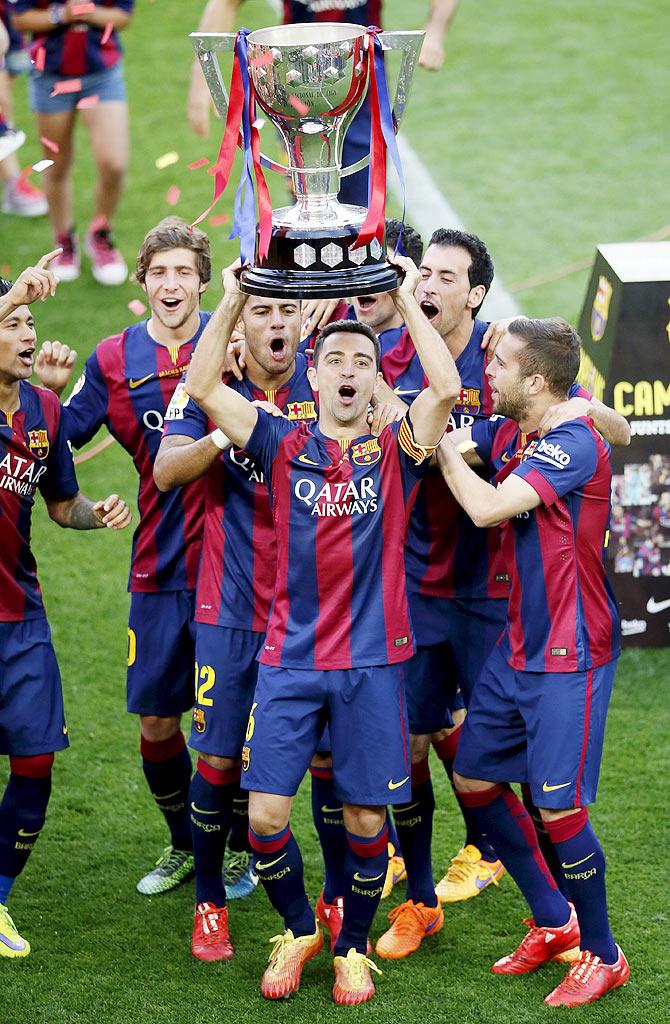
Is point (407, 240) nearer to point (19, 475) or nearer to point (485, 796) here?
point (19, 475)

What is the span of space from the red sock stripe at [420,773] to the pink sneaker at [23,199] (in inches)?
264

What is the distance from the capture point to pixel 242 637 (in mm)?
4820

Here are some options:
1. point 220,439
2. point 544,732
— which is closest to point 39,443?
point 220,439

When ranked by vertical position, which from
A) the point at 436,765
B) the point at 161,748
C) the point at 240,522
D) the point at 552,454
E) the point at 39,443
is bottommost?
the point at 436,765

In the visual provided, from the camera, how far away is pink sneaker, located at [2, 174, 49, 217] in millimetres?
10711

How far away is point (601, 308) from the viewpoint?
6.73 m

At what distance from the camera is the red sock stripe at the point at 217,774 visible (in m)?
4.88

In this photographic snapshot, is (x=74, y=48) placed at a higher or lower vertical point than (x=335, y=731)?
higher

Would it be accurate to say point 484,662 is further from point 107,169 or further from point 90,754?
point 107,169

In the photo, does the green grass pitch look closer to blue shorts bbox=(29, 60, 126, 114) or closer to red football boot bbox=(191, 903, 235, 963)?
red football boot bbox=(191, 903, 235, 963)

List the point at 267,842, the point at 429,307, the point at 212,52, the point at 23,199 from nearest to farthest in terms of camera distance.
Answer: the point at 212,52, the point at 267,842, the point at 429,307, the point at 23,199

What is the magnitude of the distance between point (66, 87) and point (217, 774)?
5370mm

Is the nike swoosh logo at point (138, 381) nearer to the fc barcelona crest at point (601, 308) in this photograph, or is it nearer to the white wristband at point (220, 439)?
the white wristband at point (220, 439)

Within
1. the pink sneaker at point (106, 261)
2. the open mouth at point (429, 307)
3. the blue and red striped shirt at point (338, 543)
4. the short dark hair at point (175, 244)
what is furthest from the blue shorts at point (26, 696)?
the pink sneaker at point (106, 261)
